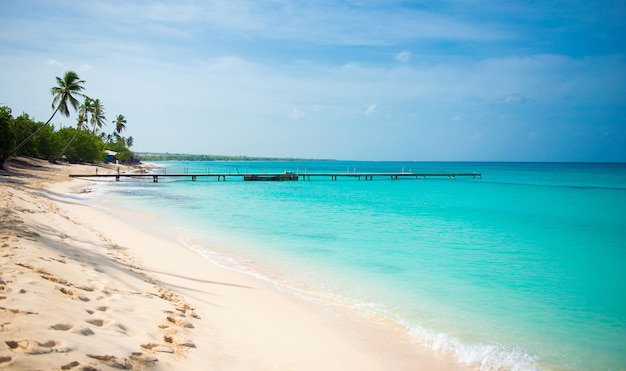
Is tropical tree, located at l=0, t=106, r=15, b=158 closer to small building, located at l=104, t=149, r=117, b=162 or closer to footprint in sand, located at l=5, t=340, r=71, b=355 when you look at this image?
footprint in sand, located at l=5, t=340, r=71, b=355

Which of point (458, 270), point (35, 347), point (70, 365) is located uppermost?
point (35, 347)

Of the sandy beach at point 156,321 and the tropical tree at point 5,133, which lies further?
the tropical tree at point 5,133

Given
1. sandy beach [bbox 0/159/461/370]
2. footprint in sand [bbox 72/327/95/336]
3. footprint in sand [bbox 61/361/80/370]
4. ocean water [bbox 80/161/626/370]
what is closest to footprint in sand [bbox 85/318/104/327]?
sandy beach [bbox 0/159/461/370]

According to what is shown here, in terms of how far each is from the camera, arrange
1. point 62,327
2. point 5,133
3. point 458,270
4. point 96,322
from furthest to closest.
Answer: point 5,133, point 458,270, point 96,322, point 62,327

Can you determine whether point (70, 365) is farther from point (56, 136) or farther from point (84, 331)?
point (56, 136)

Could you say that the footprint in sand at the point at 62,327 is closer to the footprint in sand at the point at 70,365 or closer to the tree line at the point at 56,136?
the footprint in sand at the point at 70,365

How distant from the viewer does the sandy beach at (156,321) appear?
12.1ft

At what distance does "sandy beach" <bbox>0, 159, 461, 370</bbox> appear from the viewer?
3.70 meters

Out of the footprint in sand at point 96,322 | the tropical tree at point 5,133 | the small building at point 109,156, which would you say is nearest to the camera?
the footprint in sand at point 96,322

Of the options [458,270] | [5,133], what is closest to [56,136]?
[5,133]

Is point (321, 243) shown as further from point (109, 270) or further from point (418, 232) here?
point (109, 270)

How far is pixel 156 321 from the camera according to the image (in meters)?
5.07

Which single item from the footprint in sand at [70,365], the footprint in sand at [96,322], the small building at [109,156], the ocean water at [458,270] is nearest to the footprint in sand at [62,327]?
the footprint in sand at [96,322]

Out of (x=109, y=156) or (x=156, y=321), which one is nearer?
(x=156, y=321)
